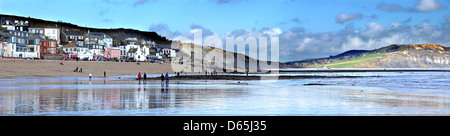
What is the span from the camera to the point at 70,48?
479 ft

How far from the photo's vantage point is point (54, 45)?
5290 inches

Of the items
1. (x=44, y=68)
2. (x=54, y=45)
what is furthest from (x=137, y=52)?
(x=44, y=68)

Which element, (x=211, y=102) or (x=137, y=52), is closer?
(x=211, y=102)

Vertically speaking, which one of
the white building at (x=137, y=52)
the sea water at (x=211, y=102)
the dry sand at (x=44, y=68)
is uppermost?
the white building at (x=137, y=52)

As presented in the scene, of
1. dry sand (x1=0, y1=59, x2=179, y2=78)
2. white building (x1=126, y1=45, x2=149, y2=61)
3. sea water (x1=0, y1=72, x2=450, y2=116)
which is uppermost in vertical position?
white building (x1=126, y1=45, x2=149, y2=61)

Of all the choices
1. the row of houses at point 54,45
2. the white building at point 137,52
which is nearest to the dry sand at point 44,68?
the row of houses at point 54,45

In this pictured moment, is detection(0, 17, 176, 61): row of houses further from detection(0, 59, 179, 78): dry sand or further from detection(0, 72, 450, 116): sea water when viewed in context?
detection(0, 72, 450, 116): sea water

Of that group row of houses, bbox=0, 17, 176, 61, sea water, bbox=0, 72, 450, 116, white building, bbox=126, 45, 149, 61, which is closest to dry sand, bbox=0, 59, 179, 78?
row of houses, bbox=0, 17, 176, 61

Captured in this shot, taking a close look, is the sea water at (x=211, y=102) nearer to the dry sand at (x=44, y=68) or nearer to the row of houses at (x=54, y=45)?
the dry sand at (x=44, y=68)

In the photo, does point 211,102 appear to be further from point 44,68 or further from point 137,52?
point 137,52

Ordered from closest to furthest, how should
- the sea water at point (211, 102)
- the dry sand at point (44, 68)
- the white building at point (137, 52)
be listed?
1. the sea water at point (211, 102)
2. the dry sand at point (44, 68)
3. the white building at point (137, 52)

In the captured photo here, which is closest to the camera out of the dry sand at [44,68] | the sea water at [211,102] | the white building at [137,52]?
the sea water at [211,102]

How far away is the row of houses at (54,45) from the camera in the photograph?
113750 millimetres

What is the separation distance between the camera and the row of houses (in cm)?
11375
